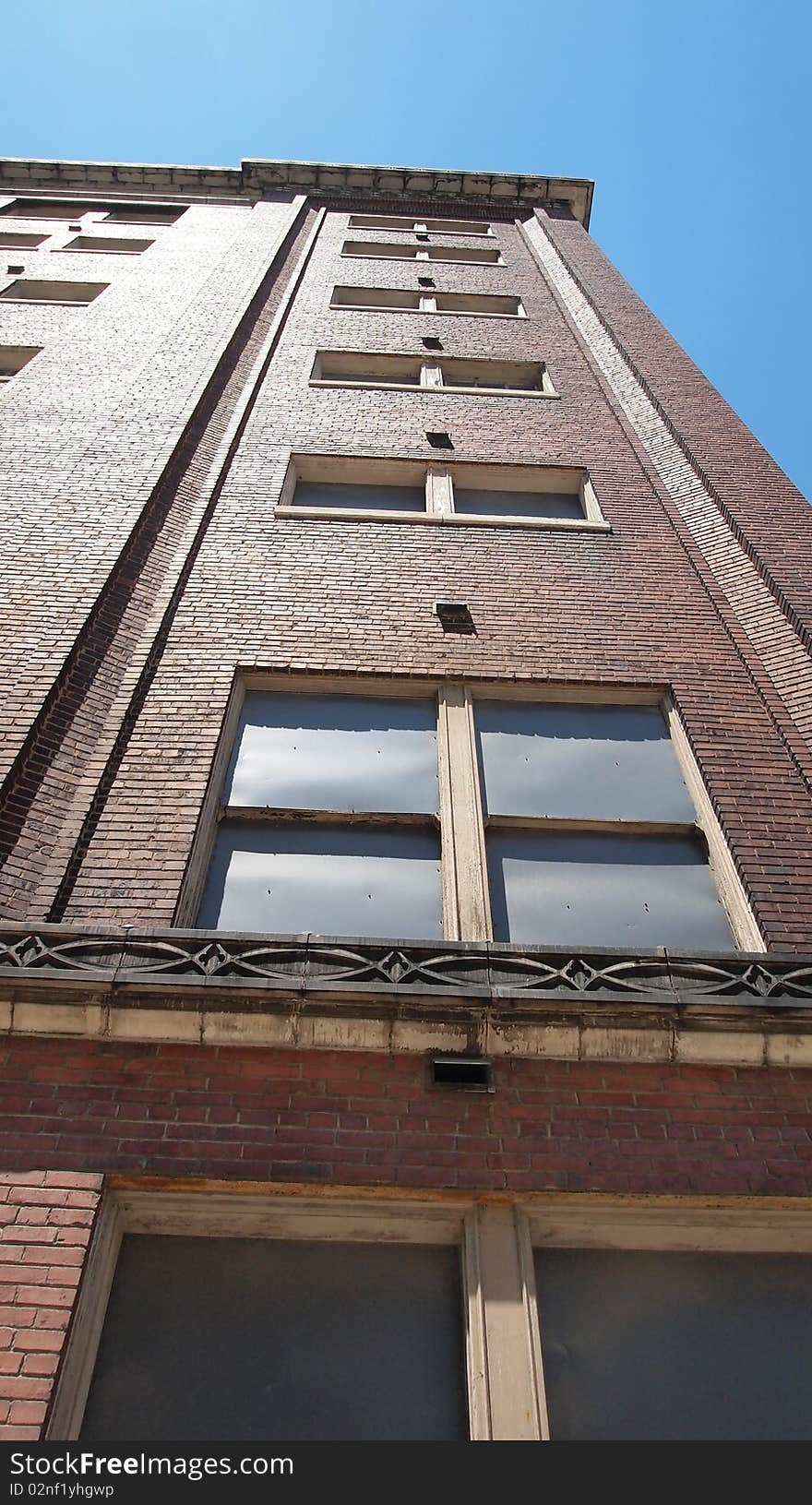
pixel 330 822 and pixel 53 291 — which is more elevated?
pixel 53 291

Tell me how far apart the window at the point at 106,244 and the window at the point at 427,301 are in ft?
19.1

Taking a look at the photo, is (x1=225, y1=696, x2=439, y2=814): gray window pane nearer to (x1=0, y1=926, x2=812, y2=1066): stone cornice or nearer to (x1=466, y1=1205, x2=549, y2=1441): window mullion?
(x1=0, y1=926, x2=812, y2=1066): stone cornice

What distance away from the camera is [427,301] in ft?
54.6

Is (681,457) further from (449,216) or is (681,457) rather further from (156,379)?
(449,216)

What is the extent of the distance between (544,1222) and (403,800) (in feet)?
9.28

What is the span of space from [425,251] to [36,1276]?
66.8ft

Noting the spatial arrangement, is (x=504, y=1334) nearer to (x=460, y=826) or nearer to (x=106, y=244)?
(x=460, y=826)

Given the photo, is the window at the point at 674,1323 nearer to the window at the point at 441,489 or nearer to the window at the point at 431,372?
the window at the point at 441,489

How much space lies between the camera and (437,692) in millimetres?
7195

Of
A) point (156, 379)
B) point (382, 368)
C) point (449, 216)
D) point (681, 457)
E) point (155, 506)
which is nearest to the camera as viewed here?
point (155, 506)

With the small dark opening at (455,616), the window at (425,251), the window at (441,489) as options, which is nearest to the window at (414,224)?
the window at (425,251)

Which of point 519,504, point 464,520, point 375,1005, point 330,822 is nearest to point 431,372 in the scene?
point 519,504

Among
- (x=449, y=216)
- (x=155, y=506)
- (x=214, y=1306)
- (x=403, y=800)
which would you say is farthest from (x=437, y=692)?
(x=449, y=216)

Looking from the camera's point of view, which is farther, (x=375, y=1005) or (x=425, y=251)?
(x=425, y=251)
